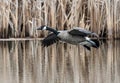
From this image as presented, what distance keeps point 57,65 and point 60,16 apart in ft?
14.3

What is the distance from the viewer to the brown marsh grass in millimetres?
14180

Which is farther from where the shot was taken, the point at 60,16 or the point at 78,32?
the point at 60,16

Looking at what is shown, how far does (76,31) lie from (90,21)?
18.3 ft

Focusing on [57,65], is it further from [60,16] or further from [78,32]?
[60,16]

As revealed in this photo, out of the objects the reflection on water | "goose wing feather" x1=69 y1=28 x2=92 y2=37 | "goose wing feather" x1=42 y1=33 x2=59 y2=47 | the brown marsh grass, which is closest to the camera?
"goose wing feather" x1=69 y1=28 x2=92 y2=37

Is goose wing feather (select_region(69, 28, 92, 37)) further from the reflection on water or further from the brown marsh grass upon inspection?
the brown marsh grass

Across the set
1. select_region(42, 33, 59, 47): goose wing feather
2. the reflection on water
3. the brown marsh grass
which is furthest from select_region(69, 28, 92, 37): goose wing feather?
the brown marsh grass

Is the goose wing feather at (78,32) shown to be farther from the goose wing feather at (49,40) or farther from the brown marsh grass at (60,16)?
the brown marsh grass at (60,16)

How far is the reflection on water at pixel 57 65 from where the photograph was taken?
853cm

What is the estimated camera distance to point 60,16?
Answer: 14352 millimetres

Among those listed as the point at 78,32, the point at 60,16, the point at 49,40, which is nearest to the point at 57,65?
the point at 49,40

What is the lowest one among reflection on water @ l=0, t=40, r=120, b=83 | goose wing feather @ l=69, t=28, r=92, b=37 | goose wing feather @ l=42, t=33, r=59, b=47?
reflection on water @ l=0, t=40, r=120, b=83

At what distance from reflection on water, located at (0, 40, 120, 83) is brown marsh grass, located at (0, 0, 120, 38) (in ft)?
2.19

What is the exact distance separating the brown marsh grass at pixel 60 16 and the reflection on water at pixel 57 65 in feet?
2.19
